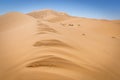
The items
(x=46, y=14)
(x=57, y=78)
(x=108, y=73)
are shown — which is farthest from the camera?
(x=46, y=14)

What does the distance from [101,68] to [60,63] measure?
81 cm

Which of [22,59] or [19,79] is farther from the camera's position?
[22,59]

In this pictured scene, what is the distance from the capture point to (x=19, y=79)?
280 centimetres

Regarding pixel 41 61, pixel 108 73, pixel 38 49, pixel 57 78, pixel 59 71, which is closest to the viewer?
pixel 57 78

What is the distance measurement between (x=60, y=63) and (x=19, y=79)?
67cm

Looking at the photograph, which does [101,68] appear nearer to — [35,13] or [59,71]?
[59,71]

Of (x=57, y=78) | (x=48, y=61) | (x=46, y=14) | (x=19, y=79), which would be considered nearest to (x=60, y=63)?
(x=48, y=61)

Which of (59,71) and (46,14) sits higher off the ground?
(59,71)

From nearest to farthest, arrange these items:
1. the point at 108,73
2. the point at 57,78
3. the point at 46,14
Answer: the point at 57,78 < the point at 108,73 < the point at 46,14

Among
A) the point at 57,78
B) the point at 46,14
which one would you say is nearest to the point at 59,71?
the point at 57,78

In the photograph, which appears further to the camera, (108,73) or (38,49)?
(38,49)

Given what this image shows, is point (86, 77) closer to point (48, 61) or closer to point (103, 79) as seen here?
point (103, 79)

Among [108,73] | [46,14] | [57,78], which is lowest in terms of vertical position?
[46,14]

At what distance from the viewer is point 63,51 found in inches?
150
